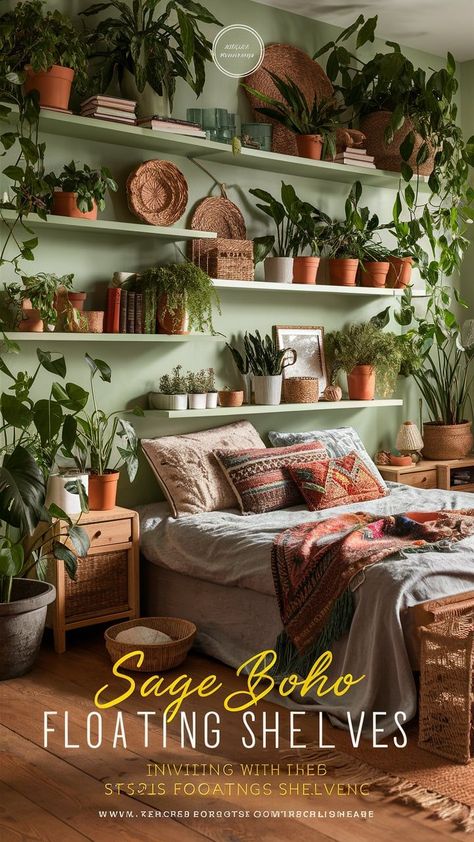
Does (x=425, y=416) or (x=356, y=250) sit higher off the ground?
(x=356, y=250)

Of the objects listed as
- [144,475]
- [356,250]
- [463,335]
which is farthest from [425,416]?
[144,475]

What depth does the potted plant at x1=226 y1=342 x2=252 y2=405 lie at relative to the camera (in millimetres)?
5062

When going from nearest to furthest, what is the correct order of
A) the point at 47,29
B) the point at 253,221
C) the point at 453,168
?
the point at 47,29
the point at 253,221
the point at 453,168

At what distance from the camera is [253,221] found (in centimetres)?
517

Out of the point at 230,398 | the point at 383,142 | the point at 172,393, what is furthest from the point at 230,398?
the point at 383,142

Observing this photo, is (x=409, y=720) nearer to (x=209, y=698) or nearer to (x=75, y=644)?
(x=209, y=698)

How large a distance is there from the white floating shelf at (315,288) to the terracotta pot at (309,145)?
682mm

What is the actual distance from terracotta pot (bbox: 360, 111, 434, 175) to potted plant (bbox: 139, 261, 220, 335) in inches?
59.6

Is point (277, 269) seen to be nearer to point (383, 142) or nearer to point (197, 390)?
point (197, 390)

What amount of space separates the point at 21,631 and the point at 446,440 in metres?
3.00

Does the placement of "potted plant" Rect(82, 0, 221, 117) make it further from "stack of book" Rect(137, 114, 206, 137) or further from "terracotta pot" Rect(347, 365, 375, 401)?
"terracotta pot" Rect(347, 365, 375, 401)

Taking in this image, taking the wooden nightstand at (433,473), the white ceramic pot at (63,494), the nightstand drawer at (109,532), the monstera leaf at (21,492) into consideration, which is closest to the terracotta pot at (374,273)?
the wooden nightstand at (433,473)

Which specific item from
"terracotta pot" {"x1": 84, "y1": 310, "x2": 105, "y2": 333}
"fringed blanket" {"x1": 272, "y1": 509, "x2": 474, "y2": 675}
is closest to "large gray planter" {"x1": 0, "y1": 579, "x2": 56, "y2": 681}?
"fringed blanket" {"x1": 272, "y1": 509, "x2": 474, "y2": 675}

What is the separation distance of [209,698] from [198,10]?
9.85ft
